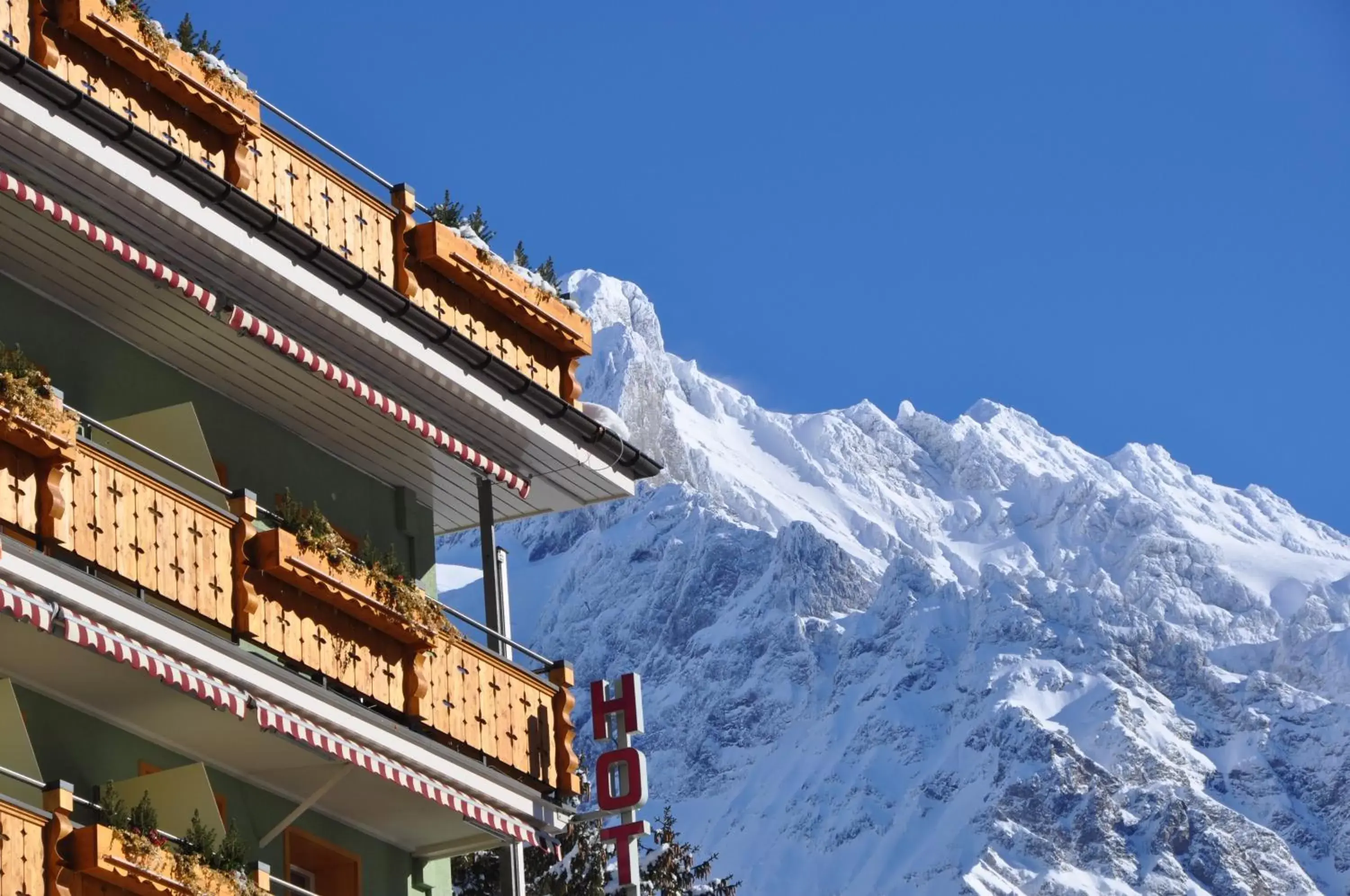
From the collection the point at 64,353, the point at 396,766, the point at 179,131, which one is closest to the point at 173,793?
the point at 396,766

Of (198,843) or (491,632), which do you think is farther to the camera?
(491,632)

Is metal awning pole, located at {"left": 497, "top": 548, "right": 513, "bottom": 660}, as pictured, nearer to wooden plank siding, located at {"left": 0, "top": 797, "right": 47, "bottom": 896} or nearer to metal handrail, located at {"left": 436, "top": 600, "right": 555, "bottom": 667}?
metal handrail, located at {"left": 436, "top": 600, "right": 555, "bottom": 667}

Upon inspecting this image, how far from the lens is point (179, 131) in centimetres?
1984

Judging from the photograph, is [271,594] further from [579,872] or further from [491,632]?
[579,872]

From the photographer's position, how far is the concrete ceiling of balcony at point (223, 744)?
18.3 meters

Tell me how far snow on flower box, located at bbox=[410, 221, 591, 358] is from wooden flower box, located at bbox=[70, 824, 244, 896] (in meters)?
6.65

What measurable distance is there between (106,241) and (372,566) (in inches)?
131

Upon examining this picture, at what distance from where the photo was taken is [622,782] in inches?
898

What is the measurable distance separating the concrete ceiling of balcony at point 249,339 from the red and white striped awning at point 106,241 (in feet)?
0.69

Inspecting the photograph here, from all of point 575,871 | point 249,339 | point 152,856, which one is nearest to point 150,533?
point 152,856

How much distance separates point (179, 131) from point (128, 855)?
558 cm

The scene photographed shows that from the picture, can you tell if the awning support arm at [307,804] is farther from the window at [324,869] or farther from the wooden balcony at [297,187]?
the wooden balcony at [297,187]

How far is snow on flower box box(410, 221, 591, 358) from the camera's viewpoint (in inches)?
891

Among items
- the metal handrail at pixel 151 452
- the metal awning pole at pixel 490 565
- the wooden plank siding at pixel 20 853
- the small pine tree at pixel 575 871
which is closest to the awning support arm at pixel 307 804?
the metal handrail at pixel 151 452
